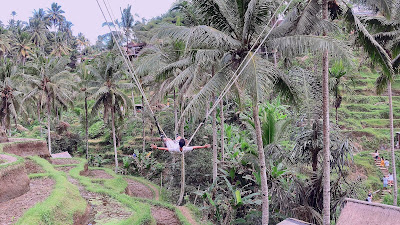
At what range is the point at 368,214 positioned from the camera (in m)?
9.63

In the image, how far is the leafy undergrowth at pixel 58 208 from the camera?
27.0 feet

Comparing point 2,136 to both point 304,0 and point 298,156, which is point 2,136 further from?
point 304,0

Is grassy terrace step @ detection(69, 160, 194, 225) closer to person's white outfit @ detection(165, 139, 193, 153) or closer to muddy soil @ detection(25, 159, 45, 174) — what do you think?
muddy soil @ detection(25, 159, 45, 174)

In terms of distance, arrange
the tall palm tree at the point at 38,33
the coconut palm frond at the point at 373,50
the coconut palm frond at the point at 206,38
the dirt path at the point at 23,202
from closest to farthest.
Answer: the dirt path at the point at 23,202 → the coconut palm frond at the point at 206,38 → the coconut palm frond at the point at 373,50 → the tall palm tree at the point at 38,33

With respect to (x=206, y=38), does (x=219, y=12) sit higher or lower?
higher

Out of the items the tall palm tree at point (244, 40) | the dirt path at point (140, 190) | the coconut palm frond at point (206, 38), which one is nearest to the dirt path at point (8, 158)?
the tall palm tree at point (244, 40)

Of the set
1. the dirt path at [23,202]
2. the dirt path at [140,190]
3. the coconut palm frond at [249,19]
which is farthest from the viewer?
the dirt path at [140,190]

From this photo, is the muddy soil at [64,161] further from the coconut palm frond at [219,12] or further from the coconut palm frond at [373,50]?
the coconut palm frond at [373,50]

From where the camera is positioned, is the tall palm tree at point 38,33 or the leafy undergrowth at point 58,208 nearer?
the leafy undergrowth at point 58,208

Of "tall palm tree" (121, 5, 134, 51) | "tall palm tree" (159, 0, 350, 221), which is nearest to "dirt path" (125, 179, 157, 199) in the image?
"tall palm tree" (159, 0, 350, 221)

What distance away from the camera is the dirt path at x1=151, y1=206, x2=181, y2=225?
12961 millimetres

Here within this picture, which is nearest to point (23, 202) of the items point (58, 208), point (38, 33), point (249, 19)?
point (58, 208)

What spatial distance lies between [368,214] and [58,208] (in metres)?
9.04

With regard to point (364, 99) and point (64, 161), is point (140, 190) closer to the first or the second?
point (64, 161)
